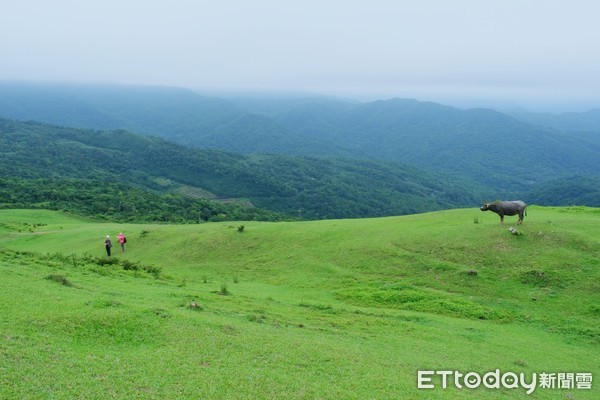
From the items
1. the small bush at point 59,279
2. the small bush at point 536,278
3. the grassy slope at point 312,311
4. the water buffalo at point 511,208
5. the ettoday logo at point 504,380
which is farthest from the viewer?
the water buffalo at point 511,208

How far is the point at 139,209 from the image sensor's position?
76000 mm

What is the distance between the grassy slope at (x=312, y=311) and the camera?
10258 mm

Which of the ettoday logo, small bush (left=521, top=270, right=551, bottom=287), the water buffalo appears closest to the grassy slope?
small bush (left=521, top=270, right=551, bottom=287)

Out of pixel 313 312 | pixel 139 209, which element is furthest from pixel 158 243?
pixel 139 209

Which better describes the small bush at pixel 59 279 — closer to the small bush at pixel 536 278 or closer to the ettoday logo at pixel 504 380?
the ettoday logo at pixel 504 380

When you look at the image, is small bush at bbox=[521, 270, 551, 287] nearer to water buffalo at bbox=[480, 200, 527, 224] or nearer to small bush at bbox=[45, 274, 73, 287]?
water buffalo at bbox=[480, 200, 527, 224]

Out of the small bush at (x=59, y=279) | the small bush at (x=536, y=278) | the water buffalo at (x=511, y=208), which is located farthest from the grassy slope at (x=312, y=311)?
the water buffalo at (x=511, y=208)

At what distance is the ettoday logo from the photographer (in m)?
11.8

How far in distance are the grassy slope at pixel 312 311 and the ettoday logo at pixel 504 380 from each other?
0.38m

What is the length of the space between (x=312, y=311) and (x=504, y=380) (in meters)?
7.84

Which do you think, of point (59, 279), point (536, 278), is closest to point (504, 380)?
point (536, 278)

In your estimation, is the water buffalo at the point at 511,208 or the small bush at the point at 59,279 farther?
the water buffalo at the point at 511,208

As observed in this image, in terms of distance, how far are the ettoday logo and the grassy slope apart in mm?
378

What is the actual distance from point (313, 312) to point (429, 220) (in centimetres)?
1620
